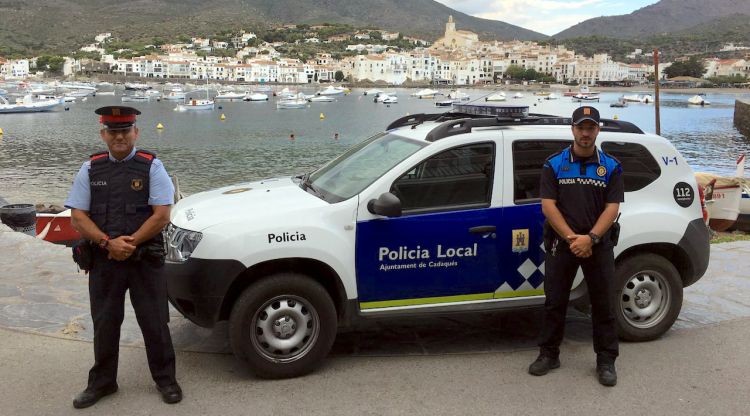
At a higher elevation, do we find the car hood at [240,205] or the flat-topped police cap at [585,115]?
the flat-topped police cap at [585,115]

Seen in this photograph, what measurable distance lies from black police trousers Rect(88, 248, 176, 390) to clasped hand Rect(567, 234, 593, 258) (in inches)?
108

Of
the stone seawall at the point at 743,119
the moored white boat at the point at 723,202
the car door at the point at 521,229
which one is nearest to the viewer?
the car door at the point at 521,229

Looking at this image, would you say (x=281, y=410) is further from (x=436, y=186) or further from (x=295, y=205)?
(x=436, y=186)

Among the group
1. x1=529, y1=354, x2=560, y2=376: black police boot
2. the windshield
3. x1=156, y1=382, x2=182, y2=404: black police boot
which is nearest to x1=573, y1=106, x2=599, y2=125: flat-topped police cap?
the windshield

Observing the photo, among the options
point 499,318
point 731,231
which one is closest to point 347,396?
point 499,318

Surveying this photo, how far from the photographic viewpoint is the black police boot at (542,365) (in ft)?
15.1

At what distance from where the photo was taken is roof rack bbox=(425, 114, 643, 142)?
490 cm

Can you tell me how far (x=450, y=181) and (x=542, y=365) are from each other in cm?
154

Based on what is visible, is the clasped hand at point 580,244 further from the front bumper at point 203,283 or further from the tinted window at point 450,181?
the front bumper at point 203,283

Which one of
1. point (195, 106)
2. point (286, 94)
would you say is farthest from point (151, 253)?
point (286, 94)

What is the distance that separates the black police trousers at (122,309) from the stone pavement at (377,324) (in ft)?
2.97

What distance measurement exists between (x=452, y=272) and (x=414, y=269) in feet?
1.00

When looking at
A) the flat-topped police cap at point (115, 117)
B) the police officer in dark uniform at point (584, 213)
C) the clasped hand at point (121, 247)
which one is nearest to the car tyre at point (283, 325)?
the clasped hand at point (121, 247)

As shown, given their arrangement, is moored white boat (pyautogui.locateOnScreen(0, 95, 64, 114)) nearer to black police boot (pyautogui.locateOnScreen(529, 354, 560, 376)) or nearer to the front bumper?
the front bumper
